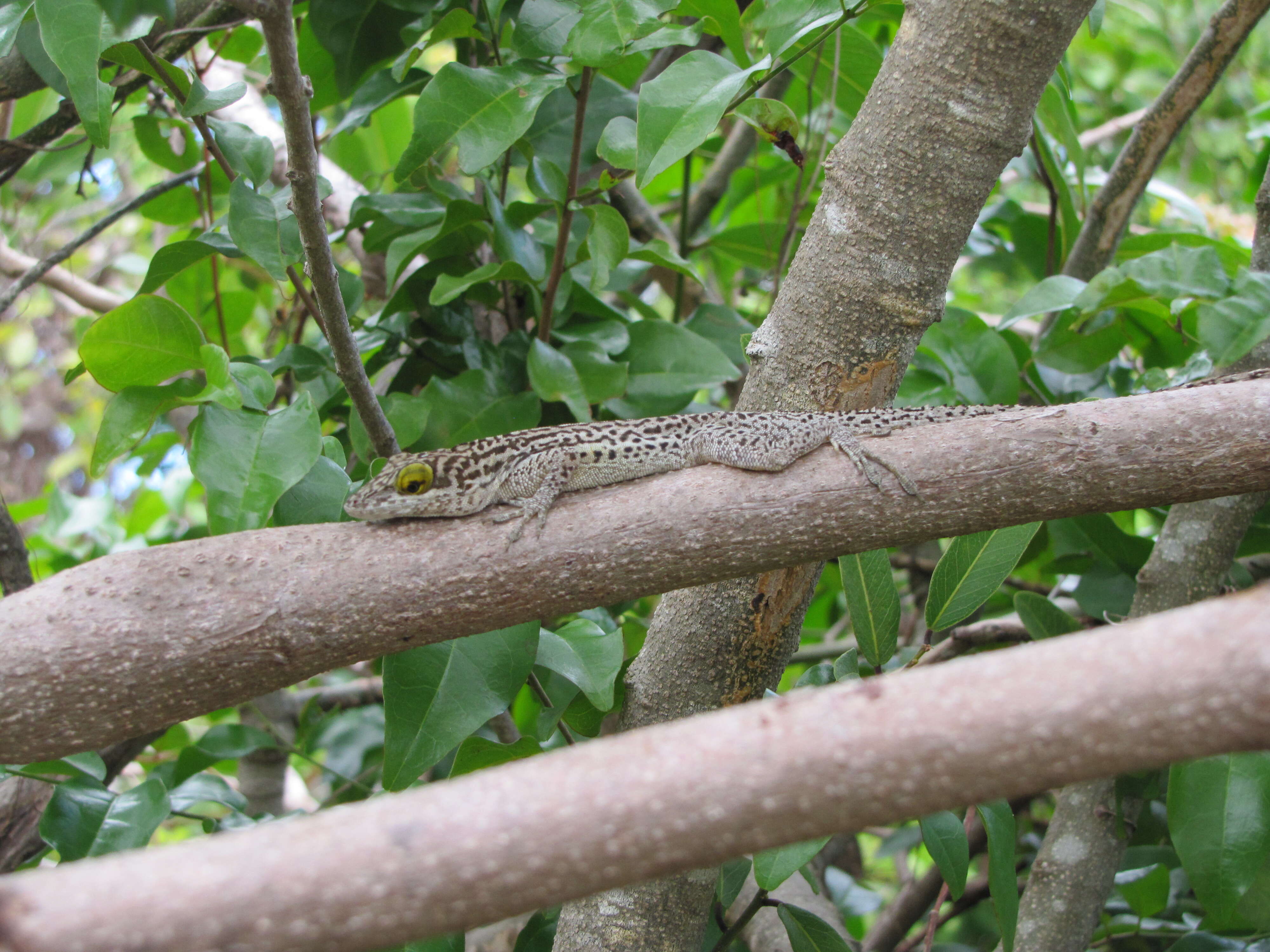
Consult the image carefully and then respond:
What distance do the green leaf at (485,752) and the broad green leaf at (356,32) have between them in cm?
227

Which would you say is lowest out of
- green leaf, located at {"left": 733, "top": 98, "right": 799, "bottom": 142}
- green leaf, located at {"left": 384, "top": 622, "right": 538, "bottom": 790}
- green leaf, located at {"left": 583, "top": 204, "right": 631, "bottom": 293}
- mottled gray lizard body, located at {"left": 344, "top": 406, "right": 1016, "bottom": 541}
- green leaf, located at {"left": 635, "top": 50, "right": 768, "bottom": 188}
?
green leaf, located at {"left": 384, "top": 622, "right": 538, "bottom": 790}

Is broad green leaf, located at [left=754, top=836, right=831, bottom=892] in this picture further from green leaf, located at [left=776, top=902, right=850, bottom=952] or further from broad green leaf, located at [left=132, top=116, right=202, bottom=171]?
broad green leaf, located at [left=132, top=116, right=202, bottom=171]

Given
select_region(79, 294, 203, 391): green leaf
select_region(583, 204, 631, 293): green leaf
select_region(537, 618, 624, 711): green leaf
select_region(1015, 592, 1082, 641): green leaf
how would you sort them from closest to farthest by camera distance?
1. select_region(79, 294, 203, 391): green leaf
2. select_region(537, 618, 624, 711): green leaf
3. select_region(583, 204, 631, 293): green leaf
4. select_region(1015, 592, 1082, 641): green leaf

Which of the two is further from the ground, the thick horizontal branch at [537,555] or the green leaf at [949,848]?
the thick horizontal branch at [537,555]

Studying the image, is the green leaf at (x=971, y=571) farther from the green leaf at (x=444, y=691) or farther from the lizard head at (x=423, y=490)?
the lizard head at (x=423, y=490)

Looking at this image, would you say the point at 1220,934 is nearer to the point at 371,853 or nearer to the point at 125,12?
the point at 371,853

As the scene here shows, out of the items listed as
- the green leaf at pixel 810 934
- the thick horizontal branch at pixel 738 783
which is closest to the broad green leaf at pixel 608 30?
the thick horizontal branch at pixel 738 783

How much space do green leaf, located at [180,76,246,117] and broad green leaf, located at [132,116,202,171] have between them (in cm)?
93

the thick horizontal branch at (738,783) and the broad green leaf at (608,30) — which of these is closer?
the thick horizontal branch at (738,783)

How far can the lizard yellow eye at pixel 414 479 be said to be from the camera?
2.44 metres

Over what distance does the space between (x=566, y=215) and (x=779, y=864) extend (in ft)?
6.18

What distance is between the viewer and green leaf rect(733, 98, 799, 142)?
8.31ft

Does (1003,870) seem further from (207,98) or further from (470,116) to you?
(207,98)

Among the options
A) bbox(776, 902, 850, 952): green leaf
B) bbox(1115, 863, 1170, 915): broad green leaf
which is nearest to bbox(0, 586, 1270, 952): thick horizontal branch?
bbox(776, 902, 850, 952): green leaf
